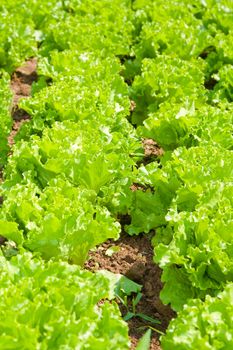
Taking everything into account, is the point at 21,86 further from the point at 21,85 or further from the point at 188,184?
the point at 188,184

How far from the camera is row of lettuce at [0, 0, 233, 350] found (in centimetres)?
383

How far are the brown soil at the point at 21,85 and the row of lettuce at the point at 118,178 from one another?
0.22m

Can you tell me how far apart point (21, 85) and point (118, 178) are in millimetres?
3323

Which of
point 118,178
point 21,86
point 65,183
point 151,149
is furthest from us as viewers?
point 21,86

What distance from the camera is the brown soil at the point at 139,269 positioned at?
15.5 ft

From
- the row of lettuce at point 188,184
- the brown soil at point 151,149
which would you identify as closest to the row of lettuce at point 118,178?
the row of lettuce at point 188,184

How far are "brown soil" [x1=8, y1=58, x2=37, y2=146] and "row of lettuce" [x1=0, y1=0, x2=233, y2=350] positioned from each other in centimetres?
22

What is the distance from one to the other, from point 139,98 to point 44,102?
4.51 ft

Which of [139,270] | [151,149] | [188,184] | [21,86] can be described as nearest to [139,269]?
[139,270]

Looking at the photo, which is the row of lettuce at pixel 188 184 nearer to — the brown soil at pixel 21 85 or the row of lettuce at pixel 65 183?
the row of lettuce at pixel 65 183

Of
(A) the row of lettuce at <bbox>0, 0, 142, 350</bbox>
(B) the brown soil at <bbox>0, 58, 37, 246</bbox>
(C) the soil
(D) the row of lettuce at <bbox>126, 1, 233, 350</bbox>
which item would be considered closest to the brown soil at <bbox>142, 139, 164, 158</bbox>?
(D) the row of lettuce at <bbox>126, 1, 233, 350</bbox>

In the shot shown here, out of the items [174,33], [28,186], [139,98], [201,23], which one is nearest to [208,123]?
[139,98]

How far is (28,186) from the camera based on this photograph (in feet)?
16.5

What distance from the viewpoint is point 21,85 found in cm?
858
